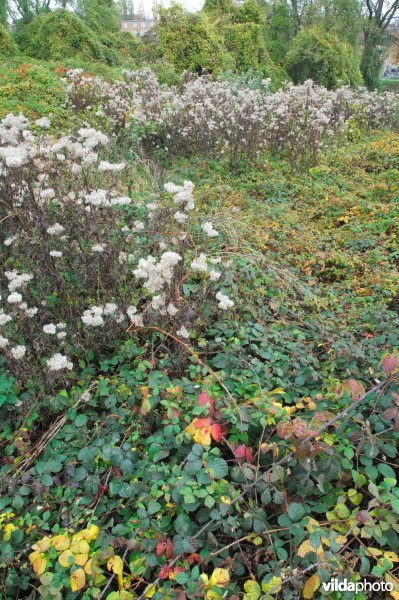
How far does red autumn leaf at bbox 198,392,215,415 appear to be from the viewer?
1.91 metres

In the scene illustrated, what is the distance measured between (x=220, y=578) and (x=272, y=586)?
0.19 metres

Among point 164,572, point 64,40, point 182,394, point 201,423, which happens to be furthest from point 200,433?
point 64,40

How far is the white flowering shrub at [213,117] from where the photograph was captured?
626cm

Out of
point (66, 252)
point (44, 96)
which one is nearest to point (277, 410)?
point (66, 252)

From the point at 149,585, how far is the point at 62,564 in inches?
13.1

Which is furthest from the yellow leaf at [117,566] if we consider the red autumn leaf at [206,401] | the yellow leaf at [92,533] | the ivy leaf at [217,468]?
the red autumn leaf at [206,401]

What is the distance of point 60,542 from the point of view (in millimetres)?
1622

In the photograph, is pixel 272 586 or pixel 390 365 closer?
pixel 272 586

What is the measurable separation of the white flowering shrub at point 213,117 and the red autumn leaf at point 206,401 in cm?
495

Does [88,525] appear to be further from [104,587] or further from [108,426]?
[108,426]

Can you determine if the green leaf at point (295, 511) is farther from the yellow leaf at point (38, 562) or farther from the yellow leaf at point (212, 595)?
the yellow leaf at point (38, 562)

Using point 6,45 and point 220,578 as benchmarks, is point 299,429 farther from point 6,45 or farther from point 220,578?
point 6,45

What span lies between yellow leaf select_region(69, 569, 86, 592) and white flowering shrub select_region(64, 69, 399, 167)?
18.4ft

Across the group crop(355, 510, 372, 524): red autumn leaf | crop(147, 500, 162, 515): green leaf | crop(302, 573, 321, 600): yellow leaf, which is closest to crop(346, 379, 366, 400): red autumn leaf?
crop(355, 510, 372, 524): red autumn leaf
